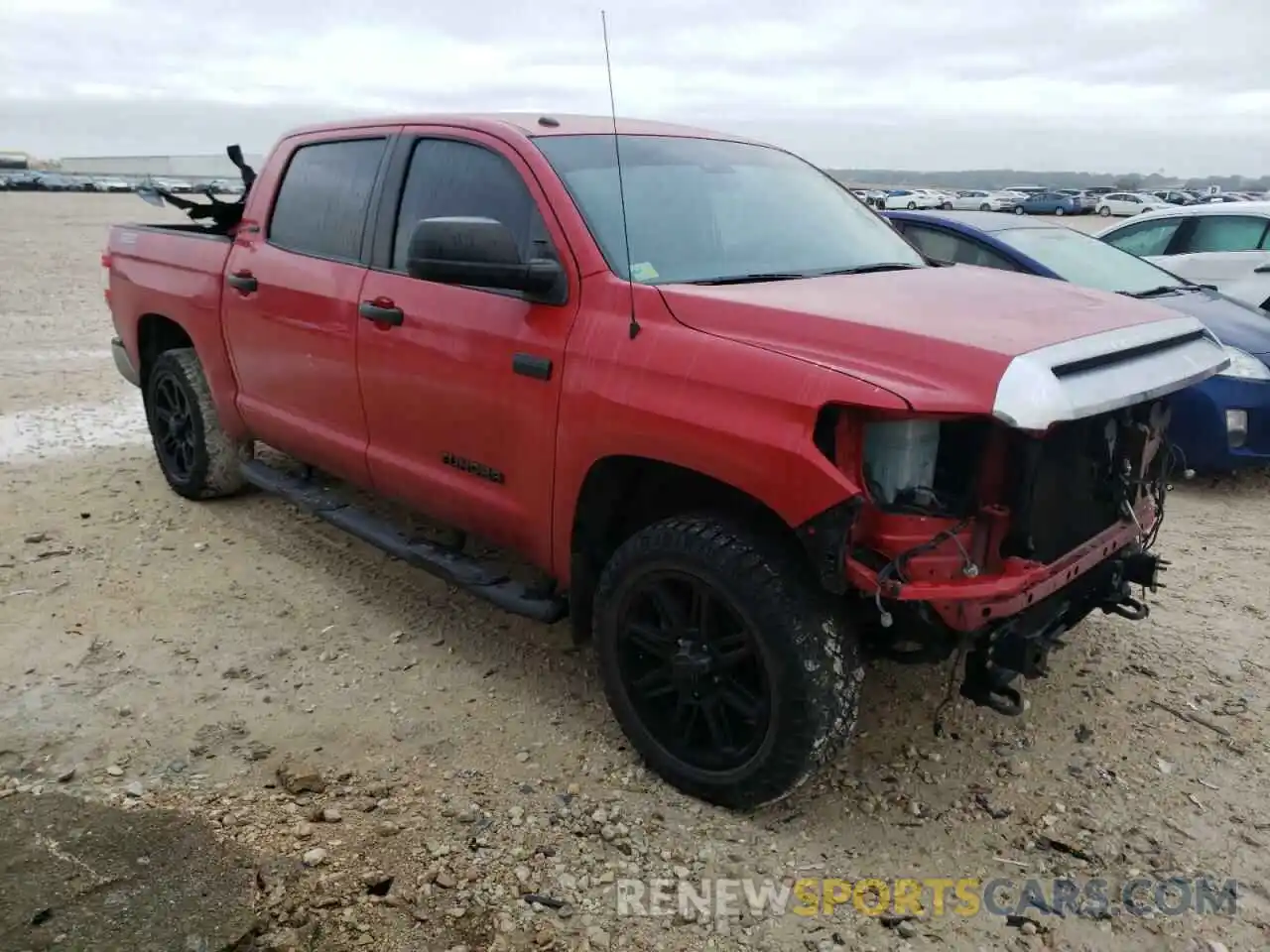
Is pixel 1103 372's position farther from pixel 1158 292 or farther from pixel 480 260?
pixel 1158 292

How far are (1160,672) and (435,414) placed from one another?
2803mm

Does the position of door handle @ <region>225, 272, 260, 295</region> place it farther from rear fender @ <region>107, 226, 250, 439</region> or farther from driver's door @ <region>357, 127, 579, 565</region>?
driver's door @ <region>357, 127, 579, 565</region>

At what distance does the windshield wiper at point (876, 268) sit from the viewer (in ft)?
11.0

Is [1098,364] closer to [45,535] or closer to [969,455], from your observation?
[969,455]

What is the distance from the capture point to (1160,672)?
12.2 ft

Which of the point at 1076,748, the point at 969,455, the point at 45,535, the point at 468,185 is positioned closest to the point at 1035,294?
the point at 969,455

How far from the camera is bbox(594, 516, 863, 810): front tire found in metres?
2.61

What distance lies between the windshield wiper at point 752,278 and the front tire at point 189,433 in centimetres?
296

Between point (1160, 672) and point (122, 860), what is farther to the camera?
point (1160, 672)

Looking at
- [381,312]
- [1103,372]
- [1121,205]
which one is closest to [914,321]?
[1103,372]

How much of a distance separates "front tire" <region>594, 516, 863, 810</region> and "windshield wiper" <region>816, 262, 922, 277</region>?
1.08 meters

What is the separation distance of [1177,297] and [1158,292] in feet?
0.41

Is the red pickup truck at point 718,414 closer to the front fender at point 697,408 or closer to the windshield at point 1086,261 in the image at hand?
the front fender at point 697,408

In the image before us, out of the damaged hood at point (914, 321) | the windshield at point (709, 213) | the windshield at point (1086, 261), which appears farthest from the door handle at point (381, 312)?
the windshield at point (1086, 261)
